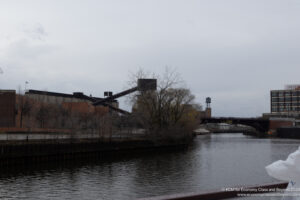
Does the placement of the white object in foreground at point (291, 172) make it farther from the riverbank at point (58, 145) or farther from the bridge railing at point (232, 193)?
the riverbank at point (58, 145)

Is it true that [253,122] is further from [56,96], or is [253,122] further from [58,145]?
[58,145]

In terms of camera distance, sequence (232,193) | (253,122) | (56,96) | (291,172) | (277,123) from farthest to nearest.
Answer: (277,123) < (253,122) < (56,96) < (232,193) < (291,172)

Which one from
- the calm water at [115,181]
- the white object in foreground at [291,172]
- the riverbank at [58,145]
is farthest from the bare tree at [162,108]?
the white object in foreground at [291,172]

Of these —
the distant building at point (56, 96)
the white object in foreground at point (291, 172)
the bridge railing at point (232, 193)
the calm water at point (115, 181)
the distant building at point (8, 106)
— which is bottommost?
the calm water at point (115, 181)

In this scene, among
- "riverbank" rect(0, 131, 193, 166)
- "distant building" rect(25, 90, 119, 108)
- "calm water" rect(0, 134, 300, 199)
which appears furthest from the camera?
"distant building" rect(25, 90, 119, 108)

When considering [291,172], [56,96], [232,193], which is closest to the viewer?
[291,172]

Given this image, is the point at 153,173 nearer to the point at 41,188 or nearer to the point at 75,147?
the point at 41,188

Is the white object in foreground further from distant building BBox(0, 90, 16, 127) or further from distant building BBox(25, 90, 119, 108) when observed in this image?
distant building BBox(25, 90, 119, 108)

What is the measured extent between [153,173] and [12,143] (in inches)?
636

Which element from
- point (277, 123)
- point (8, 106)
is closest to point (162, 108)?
point (8, 106)

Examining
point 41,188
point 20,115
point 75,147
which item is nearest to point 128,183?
point 41,188

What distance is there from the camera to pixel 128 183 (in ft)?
86.3

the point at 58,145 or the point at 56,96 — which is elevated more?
the point at 56,96

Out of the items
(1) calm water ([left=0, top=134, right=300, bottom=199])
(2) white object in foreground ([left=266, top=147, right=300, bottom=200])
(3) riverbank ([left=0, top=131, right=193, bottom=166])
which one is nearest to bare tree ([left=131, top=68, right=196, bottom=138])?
(3) riverbank ([left=0, top=131, right=193, bottom=166])
